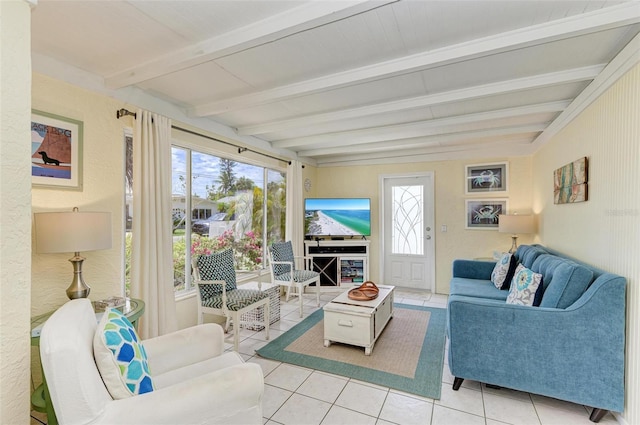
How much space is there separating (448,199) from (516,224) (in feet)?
3.55

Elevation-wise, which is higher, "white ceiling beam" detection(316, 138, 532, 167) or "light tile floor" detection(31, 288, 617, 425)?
"white ceiling beam" detection(316, 138, 532, 167)

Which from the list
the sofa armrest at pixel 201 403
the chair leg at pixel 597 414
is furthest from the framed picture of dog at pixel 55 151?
the chair leg at pixel 597 414

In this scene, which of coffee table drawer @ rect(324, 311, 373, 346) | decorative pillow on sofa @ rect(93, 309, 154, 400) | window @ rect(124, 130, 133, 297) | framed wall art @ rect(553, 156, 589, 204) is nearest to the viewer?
decorative pillow on sofa @ rect(93, 309, 154, 400)

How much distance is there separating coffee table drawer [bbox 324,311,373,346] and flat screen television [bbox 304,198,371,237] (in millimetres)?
2424

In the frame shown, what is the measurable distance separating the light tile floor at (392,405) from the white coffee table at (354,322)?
441 millimetres

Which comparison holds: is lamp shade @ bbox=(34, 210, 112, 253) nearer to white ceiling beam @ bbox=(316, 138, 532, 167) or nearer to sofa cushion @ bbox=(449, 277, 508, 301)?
sofa cushion @ bbox=(449, 277, 508, 301)

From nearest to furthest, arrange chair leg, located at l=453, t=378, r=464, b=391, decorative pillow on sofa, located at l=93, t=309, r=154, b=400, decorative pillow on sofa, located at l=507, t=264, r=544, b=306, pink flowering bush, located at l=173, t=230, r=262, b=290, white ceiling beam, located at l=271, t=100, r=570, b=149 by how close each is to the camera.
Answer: decorative pillow on sofa, located at l=93, t=309, r=154, b=400
chair leg, located at l=453, t=378, r=464, b=391
decorative pillow on sofa, located at l=507, t=264, r=544, b=306
white ceiling beam, located at l=271, t=100, r=570, b=149
pink flowering bush, located at l=173, t=230, r=262, b=290

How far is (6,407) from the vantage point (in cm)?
108

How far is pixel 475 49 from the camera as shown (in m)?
1.88

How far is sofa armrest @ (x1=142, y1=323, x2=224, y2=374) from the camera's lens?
1.69 meters

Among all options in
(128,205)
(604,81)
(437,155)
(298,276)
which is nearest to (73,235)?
(128,205)

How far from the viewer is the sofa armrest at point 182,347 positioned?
5.55 feet

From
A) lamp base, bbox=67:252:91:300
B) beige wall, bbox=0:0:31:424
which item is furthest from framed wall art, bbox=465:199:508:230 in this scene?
beige wall, bbox=0:0:31:424

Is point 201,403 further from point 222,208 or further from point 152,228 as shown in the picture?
point 222,208
